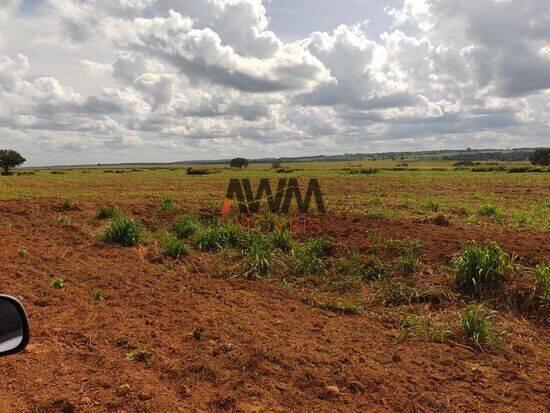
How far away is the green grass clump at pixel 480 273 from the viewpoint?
7004 mm

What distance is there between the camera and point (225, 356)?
15.6ft

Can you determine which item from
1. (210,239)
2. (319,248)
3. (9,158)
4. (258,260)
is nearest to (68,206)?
(210,239)

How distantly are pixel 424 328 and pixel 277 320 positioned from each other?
1.89m

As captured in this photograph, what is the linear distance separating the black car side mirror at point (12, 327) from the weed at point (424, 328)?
4359 millimetres

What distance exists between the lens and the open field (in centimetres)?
418

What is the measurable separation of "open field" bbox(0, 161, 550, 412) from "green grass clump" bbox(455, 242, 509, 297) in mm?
31

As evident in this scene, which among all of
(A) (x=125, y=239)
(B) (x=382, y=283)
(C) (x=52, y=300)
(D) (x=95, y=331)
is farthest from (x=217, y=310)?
A: (A) (x=125, y=239)

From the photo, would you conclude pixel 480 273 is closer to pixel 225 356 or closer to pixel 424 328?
pixel 424 328

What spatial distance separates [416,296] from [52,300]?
5226mm

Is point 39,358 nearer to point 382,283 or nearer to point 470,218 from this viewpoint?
point 382,283

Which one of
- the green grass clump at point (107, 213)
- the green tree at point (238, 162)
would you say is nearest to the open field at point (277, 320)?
the green grass clump at point (107, 213)

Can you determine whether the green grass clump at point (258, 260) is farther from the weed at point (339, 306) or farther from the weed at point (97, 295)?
the weed at point (97, 295)

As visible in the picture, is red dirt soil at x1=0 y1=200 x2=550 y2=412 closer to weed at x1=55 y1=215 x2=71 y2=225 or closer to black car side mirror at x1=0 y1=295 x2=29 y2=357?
black car side mirror at x1=0 y1=295 x2=29 y2=357

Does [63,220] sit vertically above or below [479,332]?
above
